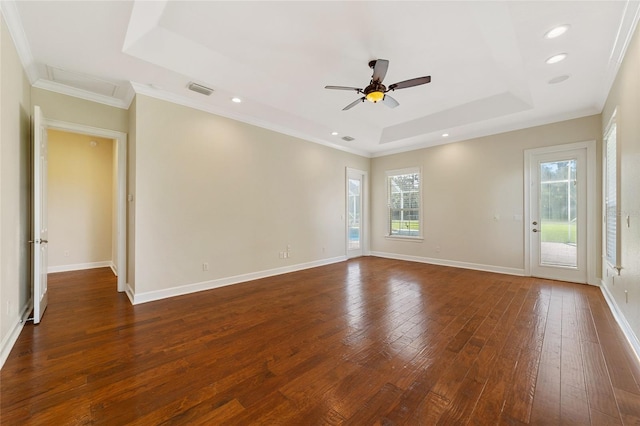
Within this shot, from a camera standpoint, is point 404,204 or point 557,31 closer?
point 557,31

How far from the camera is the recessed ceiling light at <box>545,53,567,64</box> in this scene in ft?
9.49

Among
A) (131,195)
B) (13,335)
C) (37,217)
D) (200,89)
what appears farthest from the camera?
(131,195)

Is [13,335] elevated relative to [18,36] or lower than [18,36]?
lower

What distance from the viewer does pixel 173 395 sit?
1.76 m

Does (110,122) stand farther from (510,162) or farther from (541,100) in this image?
(510,162)

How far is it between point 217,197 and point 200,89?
1636 millimetres

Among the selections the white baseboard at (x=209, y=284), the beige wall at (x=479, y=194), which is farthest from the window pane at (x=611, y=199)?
the white baseboard at (x=209, y=284)

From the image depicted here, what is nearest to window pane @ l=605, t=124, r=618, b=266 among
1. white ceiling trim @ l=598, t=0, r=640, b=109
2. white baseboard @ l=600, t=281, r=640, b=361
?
white baseboard @ l=600, t=281, r=640, b=361

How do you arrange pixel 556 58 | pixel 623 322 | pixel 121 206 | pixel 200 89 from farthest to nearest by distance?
pixel 121 206 < pixel 200 89 < pixel 556 58 < pixel 623 322

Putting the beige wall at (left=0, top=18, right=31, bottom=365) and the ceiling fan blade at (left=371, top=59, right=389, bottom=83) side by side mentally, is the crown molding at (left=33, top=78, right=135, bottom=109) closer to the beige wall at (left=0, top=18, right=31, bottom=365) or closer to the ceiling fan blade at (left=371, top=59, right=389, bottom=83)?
the beige wall at (left=0, top=18, right=31, bottom=365)

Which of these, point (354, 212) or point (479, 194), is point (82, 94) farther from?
point (479, 194)

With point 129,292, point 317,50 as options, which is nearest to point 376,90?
point 317,50

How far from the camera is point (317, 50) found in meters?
2.99

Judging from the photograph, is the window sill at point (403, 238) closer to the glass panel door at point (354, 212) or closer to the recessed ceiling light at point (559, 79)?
the glass panel door at point (354, 212)
